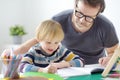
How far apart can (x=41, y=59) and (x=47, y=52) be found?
0.05m

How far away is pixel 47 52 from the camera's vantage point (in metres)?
1.45

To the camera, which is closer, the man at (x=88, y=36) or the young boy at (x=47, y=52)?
the young boy at (x=47, y=52)

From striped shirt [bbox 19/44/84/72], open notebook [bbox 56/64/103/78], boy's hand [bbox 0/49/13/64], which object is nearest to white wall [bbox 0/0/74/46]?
striped shirt [bbox 19/44/84/72]

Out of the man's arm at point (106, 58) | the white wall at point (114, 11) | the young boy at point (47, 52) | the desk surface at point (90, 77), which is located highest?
the white wall at point (114, 11)

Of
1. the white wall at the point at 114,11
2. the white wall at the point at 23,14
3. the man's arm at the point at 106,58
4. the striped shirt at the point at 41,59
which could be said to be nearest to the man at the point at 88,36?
the man's arm at the point at 106,58

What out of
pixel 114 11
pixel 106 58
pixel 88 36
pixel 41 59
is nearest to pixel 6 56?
pixel 41 59

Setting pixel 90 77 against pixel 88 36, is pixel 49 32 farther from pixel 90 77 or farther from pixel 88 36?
pixel 88 36

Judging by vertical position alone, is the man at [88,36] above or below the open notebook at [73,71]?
above

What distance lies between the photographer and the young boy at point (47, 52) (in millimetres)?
1372

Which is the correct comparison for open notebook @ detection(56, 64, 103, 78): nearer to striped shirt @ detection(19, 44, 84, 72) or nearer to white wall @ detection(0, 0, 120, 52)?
striped shirt @ detection(19, 44, 84, 72)

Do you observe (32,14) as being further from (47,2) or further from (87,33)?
(87,33)

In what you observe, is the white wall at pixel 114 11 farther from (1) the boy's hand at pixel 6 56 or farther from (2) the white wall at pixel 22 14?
(1) the boy's hand at pixel 6 56

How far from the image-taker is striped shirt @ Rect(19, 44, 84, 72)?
52.0 inches

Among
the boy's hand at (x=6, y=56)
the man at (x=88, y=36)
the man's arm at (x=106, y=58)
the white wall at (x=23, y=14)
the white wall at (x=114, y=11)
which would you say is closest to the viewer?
the boy's hand at (x=6, y=56)
